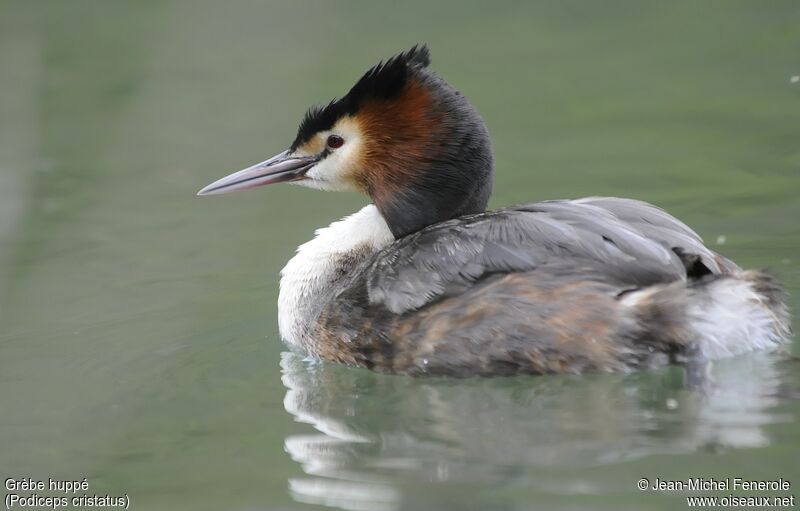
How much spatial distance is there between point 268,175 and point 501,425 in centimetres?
204

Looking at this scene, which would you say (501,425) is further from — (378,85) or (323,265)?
(378,85)

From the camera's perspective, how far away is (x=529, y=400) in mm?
5023

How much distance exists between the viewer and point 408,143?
19.3ft

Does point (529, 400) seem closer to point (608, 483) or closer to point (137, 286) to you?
point (608, 483)

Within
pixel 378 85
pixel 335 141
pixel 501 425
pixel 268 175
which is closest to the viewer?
pixel 501 425

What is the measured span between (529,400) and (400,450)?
2.05 ft

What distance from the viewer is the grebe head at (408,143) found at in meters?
5.83

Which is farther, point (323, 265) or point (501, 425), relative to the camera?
point (323, 265)

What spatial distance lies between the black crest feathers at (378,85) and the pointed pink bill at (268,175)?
256mm

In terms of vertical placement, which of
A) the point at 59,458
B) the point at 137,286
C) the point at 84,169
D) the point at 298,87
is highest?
the point at 298,87

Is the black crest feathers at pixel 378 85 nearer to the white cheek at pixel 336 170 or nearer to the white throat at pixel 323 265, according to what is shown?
the white cheek at pixel 336 170

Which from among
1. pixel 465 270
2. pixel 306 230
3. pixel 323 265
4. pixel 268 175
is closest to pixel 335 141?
pixel 268 175

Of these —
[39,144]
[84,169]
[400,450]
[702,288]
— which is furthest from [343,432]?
[39,144]

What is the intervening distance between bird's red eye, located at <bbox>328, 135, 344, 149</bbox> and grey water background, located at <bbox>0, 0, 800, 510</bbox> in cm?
99
